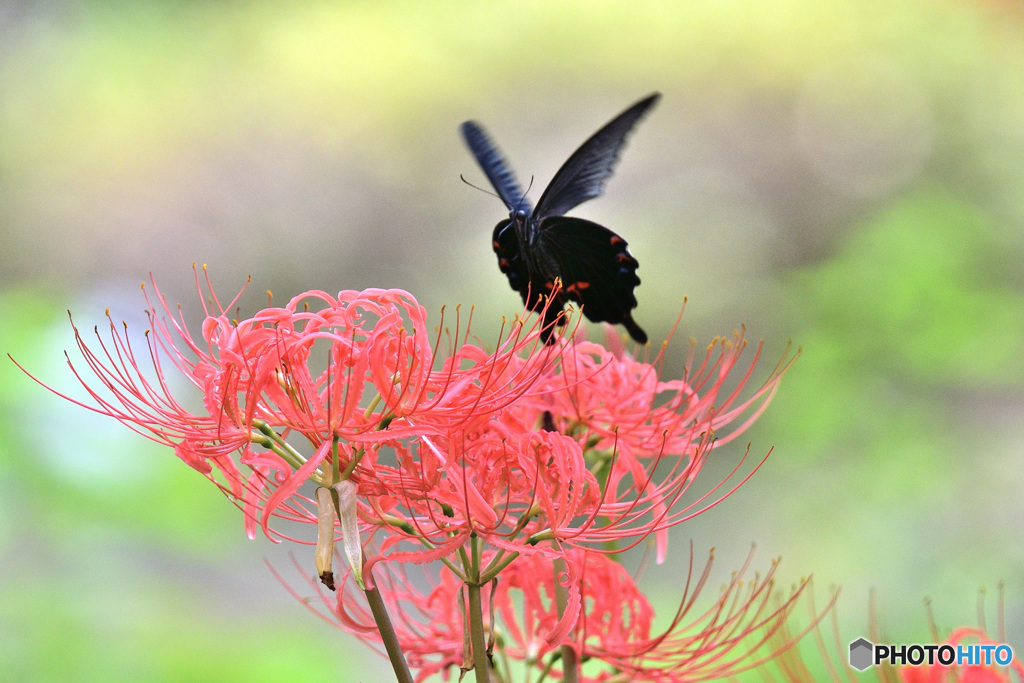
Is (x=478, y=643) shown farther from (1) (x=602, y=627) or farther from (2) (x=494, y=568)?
(1) (x=602, y=627)

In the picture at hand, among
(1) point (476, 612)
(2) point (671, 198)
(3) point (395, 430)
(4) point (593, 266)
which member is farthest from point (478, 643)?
Result: (2) point (671, 198)

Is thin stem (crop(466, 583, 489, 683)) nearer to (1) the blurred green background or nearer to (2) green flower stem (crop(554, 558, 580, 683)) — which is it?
(2) green flower stem (crop(554, 558, 580, 683))

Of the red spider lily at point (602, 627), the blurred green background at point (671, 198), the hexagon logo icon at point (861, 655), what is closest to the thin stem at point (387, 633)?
the red spider lily at point (602, 627)

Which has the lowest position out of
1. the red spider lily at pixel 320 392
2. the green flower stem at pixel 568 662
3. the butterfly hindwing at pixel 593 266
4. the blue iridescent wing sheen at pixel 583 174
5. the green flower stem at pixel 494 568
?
the green flower stem at pixel 568 662

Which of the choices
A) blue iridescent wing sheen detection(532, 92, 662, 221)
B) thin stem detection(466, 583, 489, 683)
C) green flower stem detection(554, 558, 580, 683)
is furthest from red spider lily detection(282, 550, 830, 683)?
blue iridescent wing sheen detection(532, 92, 662, 221)

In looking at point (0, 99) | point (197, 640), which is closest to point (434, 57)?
point (0, 99)

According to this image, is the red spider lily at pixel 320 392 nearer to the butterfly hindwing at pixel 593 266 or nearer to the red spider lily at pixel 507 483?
the red spider lily at pixel 507 483

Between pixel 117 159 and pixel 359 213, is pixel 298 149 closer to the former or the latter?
pixel 359 213
